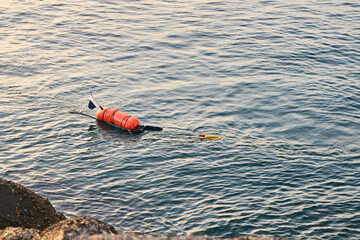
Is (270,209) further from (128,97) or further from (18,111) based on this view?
(18,111)

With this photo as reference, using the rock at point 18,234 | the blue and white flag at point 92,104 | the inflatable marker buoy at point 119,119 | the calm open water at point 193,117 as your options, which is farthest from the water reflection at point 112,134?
the rock at point 18,234

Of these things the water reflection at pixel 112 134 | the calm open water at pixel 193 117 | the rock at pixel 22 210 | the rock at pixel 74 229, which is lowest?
the water reflection at pixel 112 134

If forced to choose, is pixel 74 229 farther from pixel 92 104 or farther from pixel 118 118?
pixel 92 104

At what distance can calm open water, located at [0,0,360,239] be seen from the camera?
1850 centimetres

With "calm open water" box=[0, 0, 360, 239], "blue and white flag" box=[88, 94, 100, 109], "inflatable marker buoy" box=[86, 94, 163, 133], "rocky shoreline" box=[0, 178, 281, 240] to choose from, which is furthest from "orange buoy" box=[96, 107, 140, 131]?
"rocky shoreline" box=[0, 178, 281, 240]

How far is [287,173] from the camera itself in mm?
20703

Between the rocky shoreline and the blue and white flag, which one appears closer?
the rocky shoreline

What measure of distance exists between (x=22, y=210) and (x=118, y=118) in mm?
10882

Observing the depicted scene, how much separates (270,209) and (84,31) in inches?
1153

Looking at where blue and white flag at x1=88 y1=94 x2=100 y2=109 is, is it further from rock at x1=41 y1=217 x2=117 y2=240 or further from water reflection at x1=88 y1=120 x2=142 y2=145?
rock at x1=41 y1=217 x2=117 y2=240

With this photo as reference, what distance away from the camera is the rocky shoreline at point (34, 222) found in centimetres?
1179

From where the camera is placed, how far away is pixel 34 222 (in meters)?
15.1

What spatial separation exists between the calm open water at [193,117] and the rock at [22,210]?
7.71ft

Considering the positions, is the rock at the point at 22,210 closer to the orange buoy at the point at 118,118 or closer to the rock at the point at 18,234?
the rock at the point at 18,234
